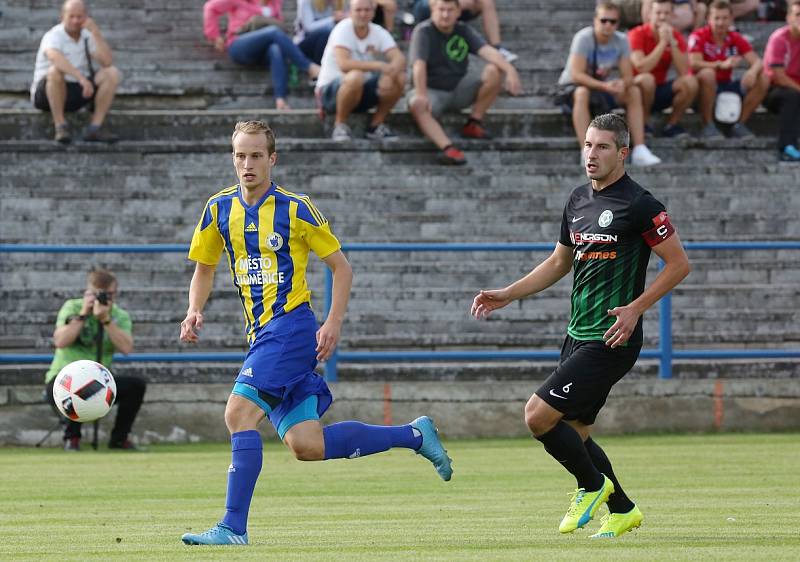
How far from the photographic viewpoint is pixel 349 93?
56.8 ft

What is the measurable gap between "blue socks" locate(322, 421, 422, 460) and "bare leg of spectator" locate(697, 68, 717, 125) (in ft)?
35.1

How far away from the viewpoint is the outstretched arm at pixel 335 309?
24.1ft

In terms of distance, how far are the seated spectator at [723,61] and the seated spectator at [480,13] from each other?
2.42 m

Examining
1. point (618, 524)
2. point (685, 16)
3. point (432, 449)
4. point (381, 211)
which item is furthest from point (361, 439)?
point (685, 16)

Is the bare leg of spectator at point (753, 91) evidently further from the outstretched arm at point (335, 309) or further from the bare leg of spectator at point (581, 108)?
the outstretched arm at point (335, 309)

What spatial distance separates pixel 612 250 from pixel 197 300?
6.65 ft

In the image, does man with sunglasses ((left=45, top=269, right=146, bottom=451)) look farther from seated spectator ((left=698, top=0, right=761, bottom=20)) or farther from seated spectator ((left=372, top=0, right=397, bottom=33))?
A: seated spectator ((left=698, top=0, right=761, bottom=20))

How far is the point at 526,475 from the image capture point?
444 inches

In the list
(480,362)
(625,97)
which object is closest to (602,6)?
(625,97)

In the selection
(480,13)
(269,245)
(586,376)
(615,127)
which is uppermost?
(480,13)

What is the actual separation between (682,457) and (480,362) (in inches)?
124

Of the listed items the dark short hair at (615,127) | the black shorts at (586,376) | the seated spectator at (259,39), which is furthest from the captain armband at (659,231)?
the seated spectator at (259,39)

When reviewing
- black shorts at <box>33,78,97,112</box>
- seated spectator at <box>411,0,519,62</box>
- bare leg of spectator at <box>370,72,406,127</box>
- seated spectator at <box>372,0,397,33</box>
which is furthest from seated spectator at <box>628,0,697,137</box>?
black shorts at <box>33,78,97,112</box>

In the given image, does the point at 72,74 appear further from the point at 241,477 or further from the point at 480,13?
the point at 241,477
